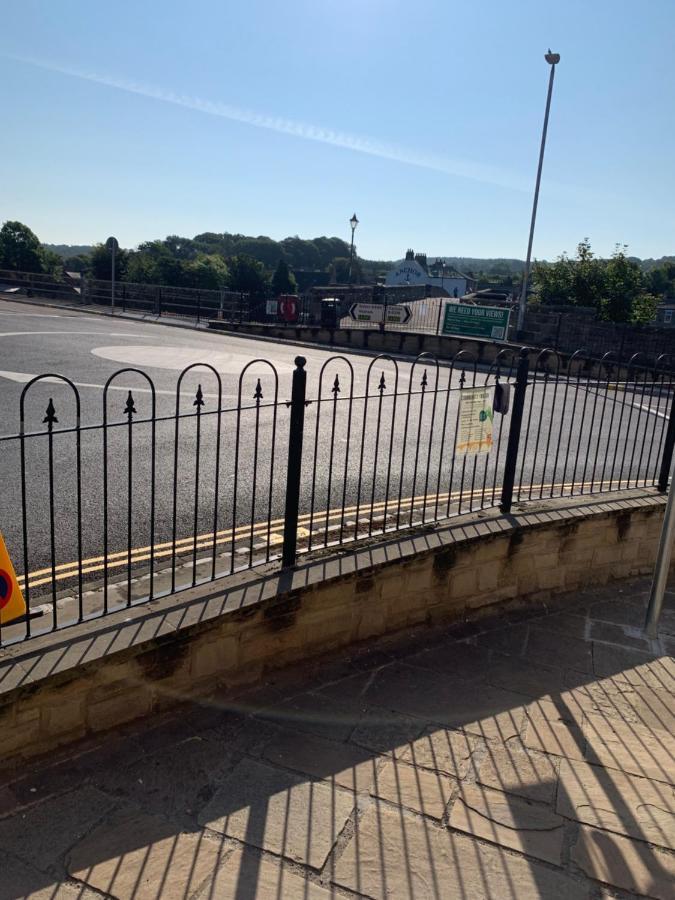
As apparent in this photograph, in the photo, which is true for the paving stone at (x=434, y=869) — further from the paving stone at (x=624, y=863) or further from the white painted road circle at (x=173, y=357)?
the white painted road circle at (x=173, y=357)

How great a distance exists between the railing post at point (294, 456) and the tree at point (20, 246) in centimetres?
7464

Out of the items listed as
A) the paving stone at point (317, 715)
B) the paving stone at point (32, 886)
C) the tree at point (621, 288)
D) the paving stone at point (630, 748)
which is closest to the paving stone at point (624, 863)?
the paving stone at point (630, 748)

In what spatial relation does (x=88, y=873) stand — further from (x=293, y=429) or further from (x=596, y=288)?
(x=596, y=288)

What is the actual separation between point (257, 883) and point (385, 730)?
1.27 metres

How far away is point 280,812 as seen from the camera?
3.21 meters

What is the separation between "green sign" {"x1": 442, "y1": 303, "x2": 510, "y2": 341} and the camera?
20109 mm

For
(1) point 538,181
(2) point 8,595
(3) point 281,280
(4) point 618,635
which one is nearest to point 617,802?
(4) point 618,635

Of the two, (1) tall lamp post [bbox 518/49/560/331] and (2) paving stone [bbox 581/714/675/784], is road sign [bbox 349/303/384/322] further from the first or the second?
(2) paving stone [bbox 581/714/675/784]

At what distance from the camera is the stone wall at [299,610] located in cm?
341

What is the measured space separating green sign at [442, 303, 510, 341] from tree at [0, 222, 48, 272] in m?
61.9

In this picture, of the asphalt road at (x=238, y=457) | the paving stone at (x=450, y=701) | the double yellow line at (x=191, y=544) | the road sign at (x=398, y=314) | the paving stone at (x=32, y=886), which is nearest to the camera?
the paving stone at (x=32, y=886)

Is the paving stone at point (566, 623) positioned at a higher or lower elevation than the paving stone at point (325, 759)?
lower

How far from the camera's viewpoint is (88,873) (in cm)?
280

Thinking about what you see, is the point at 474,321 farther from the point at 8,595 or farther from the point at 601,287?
the point at 8,595
